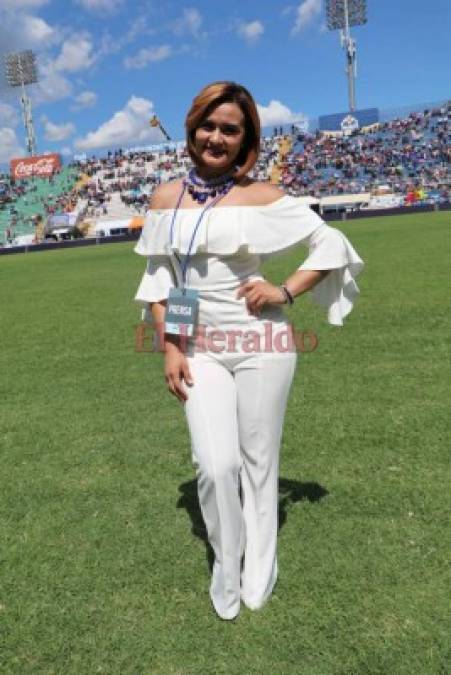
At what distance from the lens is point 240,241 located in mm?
2385

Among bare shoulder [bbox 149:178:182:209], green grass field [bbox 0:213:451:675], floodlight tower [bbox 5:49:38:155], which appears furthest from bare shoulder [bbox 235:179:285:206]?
floodlight tower [bbox 5:49:38:155]

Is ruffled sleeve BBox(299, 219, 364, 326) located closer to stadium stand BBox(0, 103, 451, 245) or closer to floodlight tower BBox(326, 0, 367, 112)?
stadium stand BBox(0, 103, 451, 245)

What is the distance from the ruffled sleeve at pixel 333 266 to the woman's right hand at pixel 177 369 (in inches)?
24.2

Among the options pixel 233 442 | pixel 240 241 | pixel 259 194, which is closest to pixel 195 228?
pixel 240 241

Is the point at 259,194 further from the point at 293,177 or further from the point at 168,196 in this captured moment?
the point at 293,177

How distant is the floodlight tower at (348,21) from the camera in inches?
2537

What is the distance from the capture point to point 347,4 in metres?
65.2

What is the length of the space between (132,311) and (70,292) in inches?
188

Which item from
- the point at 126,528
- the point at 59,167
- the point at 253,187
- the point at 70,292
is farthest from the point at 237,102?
the point at 59,167

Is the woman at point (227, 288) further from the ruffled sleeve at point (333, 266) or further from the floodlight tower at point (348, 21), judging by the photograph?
the floodlight tower at point (348, 21)

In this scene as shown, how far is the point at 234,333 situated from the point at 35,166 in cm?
6652

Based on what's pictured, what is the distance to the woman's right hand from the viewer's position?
2.54m

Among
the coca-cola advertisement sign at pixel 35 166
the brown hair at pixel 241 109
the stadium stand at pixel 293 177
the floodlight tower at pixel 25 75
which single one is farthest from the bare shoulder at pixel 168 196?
the floodlight tower at pixel 25 75

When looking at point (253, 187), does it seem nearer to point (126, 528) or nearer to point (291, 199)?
point (291, 199)
